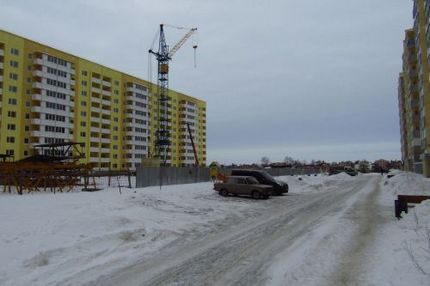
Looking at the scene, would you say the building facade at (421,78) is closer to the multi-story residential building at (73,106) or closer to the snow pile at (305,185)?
the snow pile at (305,185)

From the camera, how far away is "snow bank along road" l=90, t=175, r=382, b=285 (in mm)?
7328

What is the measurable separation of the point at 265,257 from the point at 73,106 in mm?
81551

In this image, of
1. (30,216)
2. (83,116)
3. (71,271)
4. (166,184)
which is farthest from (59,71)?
(71,271)

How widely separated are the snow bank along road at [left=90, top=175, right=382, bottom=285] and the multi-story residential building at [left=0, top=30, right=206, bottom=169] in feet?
164

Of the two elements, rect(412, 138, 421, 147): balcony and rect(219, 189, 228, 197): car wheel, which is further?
Answer: rect(412, 138, 421, 147): balcony

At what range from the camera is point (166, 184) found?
32.7 m

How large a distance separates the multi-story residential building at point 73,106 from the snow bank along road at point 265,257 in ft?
164

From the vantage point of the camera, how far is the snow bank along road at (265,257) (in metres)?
7.33

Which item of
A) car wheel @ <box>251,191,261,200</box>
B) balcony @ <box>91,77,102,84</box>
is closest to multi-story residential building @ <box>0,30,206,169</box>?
balcony @ <box>91,77,102,84</box>

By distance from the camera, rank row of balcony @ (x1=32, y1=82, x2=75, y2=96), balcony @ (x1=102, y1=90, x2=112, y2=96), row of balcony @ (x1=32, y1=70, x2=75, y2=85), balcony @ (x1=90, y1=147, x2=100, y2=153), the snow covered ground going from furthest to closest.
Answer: balcony @ (x1=102, y1=90, x2=112, y2=96) → balcony @ (x1=90, y1=147, x2=100, y2=153) → row of balcony @ (x1=32, y1=70, x2=75, y2=85) → row of balcony @ (x1=32, y1=82, x2=75, y2=96) → the snow covered ground

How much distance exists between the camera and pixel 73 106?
83438 mm

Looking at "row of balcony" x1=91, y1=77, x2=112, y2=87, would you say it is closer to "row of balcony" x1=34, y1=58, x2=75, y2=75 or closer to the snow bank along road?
"row of balcony" x1=34, y1=58, x2=75, y2=75

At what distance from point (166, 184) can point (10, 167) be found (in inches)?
467

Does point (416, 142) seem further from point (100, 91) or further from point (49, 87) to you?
point (100, 91)
